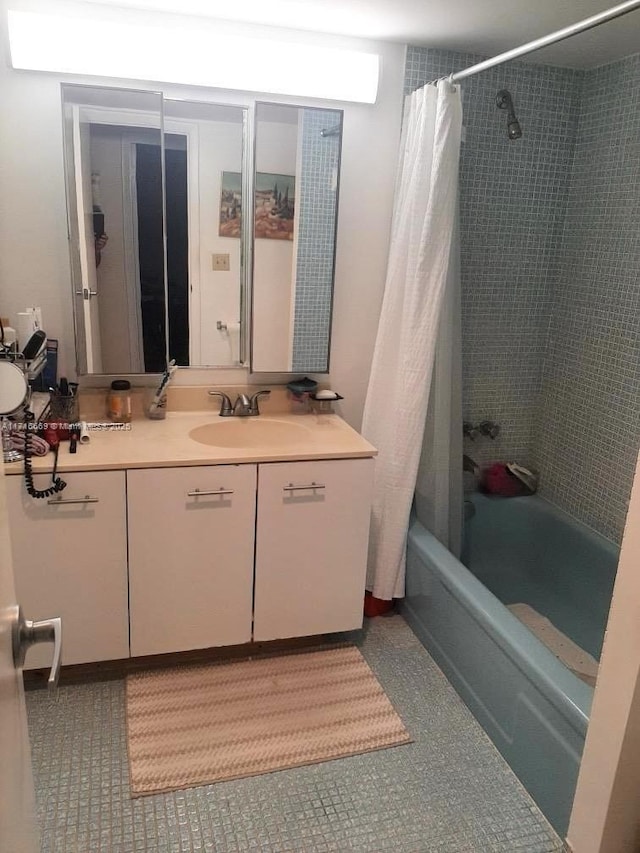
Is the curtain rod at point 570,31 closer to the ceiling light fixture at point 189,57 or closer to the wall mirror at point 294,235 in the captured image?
the ceiling light fixture at point 189,57

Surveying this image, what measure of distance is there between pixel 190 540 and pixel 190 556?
0.18ft

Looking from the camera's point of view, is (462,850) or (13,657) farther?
(462,850)

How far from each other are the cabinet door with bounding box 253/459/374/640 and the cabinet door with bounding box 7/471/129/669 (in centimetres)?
45

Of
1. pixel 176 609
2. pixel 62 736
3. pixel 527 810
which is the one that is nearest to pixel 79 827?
pixel 62 736

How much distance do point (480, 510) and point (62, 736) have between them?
5.78 feet

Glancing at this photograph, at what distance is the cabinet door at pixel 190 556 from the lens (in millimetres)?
1961

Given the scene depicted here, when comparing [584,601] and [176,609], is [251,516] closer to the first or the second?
[176,609]

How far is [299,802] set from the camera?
1.71 metres

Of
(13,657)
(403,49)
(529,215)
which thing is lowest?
(13,657)

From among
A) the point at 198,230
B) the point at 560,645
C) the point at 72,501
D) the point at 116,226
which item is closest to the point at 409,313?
the point at 198,230

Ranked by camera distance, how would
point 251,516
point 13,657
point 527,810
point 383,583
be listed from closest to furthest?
point 13,657 < point 527,810 < point 251,516 < point 383,583

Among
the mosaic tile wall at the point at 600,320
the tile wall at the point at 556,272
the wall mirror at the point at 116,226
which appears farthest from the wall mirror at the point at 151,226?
the mosaic tile wall at the point at 600,320

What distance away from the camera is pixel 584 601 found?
8.16ft

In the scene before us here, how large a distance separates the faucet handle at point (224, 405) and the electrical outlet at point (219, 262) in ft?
1.47
